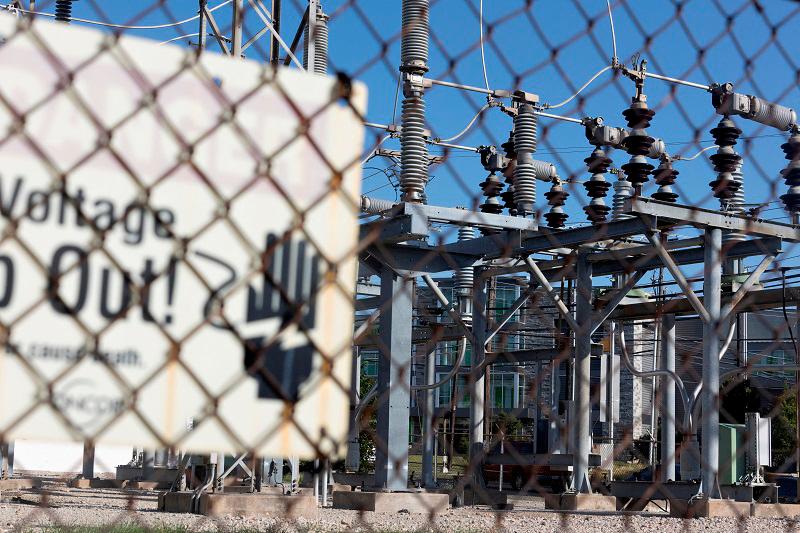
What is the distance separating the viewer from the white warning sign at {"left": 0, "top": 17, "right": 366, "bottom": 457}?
74.0 inches

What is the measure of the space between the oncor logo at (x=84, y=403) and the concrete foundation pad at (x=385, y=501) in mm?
8501

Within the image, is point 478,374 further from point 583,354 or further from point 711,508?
point 711,508

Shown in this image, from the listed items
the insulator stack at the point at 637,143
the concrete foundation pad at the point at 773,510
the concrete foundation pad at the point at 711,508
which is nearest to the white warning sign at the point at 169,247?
the insulator stack at the point at 637,143

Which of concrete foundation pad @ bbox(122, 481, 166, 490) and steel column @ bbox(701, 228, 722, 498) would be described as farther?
concrete foundation pad @ bbox(122, 481, 166, 490)

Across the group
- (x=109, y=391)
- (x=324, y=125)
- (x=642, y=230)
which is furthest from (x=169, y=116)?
(x=642, y=230)

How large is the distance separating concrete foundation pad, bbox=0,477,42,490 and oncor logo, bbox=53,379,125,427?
47.0ft

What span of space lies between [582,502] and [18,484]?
27.6ft

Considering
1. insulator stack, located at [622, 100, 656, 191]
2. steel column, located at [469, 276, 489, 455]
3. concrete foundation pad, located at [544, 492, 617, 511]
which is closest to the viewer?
insulator stack, located at [622, 100, 656, 191]

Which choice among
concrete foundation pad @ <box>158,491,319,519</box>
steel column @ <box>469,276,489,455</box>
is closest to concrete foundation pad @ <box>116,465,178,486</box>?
steel column @ <box>469,276,489,455</box>

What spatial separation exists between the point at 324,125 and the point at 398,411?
952cm

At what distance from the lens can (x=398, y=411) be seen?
37.9 feet

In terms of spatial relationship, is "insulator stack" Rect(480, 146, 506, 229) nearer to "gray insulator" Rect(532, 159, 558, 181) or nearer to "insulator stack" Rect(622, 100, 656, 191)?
"gray insulator" Rect(532, 159, 558, 181)

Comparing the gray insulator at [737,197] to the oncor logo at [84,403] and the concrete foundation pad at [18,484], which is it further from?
the concrete foundation pad at [18,484]

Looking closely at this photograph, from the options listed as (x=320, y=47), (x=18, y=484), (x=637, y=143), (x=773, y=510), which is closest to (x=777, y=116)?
(x=637, y=143)
